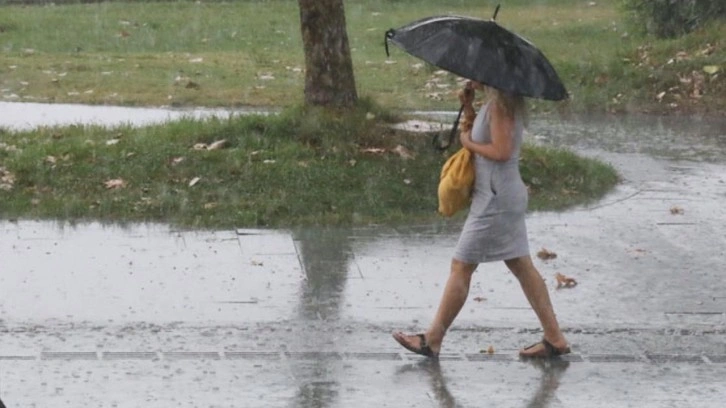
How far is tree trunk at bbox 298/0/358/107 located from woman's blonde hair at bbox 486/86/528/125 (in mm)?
4205

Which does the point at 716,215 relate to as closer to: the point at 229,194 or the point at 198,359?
the point at 229,194

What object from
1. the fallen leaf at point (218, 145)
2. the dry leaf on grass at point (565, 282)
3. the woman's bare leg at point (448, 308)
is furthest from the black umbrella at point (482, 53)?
the fallen leaf at point (218, 145)

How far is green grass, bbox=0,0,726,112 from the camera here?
15.7 metres

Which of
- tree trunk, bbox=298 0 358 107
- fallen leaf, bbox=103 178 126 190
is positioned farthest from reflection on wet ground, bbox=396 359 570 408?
tree trunk, bbox=298 0 358 107

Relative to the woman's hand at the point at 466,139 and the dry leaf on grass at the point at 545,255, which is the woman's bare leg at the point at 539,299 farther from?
the dry leaf on grass at the point at 545,255

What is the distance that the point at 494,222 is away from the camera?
777 cm

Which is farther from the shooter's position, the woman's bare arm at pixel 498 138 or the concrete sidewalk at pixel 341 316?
the woman's bare arm at pixel 498 138

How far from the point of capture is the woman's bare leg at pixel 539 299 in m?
7.82

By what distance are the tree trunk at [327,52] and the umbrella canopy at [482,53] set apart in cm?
397

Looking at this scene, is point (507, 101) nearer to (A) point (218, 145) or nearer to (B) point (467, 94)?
(B) point (467, 94)

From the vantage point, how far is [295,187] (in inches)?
427

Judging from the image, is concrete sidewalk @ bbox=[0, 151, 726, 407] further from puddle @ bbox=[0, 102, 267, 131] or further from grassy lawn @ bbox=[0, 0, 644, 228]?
puddle @ bbox=[0, 102, 267, 131]

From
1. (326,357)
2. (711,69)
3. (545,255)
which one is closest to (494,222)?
(326,357)

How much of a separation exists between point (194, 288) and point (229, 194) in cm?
194
